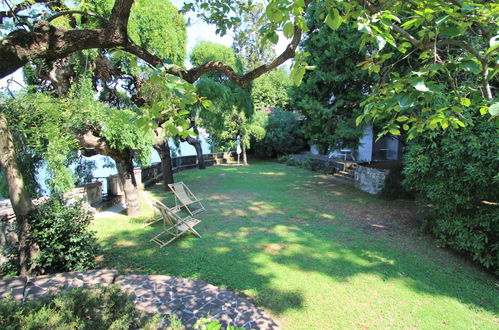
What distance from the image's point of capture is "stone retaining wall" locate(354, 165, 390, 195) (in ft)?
34.3

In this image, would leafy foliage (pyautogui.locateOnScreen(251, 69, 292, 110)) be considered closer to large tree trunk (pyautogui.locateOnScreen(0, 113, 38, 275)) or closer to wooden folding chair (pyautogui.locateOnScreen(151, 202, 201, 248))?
wooden folding chair (pyautogui.locateOnScreen(151, 202, 201, 248))

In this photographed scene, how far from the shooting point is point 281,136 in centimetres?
2181

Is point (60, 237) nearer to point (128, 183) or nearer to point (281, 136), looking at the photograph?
point (128, 183)

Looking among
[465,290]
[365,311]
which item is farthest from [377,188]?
[365,311]

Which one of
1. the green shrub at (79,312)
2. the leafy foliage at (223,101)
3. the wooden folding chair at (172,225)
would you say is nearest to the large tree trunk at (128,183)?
the wooden folding chair at (172,225)

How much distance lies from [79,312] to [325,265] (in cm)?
390

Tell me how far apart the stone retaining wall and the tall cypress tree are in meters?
1.60

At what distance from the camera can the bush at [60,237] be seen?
4.18m

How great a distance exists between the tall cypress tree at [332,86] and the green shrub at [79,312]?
8.57 metres

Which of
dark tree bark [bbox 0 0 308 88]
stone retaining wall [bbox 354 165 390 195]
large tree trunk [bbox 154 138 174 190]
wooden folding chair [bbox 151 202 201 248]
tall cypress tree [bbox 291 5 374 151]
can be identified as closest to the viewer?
dark tree bark [bbox 0 0 308 88]

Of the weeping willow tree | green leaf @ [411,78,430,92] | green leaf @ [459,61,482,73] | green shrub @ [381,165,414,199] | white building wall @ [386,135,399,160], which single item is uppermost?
the weeping willow tree

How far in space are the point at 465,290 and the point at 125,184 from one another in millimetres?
7943

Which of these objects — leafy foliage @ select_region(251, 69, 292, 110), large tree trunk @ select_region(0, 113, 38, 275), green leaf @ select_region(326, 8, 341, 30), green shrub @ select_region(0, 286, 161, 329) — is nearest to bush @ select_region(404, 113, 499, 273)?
green leaf @ select_region(326, 8, 341, 30)

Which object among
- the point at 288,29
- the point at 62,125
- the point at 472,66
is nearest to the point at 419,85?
the point at 472,66
